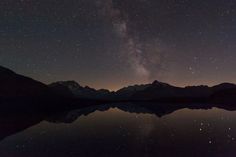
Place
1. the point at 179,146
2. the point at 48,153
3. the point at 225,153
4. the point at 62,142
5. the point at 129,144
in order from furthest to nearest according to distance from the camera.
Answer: the point at 62,142 → the point at 129,144 → the point at 179,146 → the point at 48,153 → the point at 225,153

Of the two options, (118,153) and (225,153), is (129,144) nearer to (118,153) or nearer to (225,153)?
(118,153)

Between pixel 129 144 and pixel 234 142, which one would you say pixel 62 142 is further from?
pixel 234 142

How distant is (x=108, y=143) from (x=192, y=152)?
9.65 meters

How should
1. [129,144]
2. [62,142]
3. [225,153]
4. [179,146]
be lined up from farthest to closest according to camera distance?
[62,142] < [129,144] < [179,146] < [225,153]

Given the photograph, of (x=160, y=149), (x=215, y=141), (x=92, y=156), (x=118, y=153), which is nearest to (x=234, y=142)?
(x=215, y=141)

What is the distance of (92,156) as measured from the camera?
26.2 metres

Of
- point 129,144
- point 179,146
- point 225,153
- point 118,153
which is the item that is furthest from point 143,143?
point 225,153

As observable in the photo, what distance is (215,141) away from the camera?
33.2 m

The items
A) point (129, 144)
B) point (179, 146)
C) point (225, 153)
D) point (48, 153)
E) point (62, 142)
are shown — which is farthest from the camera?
point (62, 142)

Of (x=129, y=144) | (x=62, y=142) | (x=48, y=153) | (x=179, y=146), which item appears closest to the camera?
(x=48, y=153)

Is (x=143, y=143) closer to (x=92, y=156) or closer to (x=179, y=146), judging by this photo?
(x=179, y=146)

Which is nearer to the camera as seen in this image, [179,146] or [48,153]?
[48,153]

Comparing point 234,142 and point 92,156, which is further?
point 234,142

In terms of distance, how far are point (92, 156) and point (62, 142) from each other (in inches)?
371
